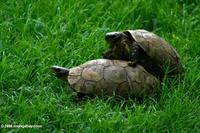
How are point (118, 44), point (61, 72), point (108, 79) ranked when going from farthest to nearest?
point (118, 44) < point (61, 72) < point (108, 79)

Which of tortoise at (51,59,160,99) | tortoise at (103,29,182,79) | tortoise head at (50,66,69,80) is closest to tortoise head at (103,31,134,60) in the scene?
tortoise at (103,29,182,79)

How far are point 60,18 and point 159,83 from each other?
5.33 feet

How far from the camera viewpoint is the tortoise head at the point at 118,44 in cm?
580

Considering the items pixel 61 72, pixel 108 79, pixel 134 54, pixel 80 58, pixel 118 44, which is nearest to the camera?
pixel 108 79

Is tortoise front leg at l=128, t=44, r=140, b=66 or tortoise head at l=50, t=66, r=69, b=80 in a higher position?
tortoise front leg at l=128, t=44, r=140, b=66

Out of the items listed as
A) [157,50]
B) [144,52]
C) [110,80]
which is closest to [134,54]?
[144,52]

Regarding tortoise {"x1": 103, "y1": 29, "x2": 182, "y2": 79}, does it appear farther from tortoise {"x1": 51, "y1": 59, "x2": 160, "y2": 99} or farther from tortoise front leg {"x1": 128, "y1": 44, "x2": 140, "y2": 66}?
tortoise {"x1": 51, "y1": 59, "x2": 160, "y2": 99}

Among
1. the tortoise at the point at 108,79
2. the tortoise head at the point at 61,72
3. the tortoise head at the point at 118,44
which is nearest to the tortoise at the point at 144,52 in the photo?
the tortoise head at the point at 118,44

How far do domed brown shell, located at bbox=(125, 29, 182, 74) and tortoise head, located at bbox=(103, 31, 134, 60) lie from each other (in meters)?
0.09

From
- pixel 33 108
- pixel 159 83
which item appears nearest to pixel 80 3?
pixel 159 83

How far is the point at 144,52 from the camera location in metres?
5.73

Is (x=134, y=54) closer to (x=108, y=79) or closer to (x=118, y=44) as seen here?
(x=118, y=44)

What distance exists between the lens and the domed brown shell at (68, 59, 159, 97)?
5387 mm

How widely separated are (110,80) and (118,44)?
567 mm
